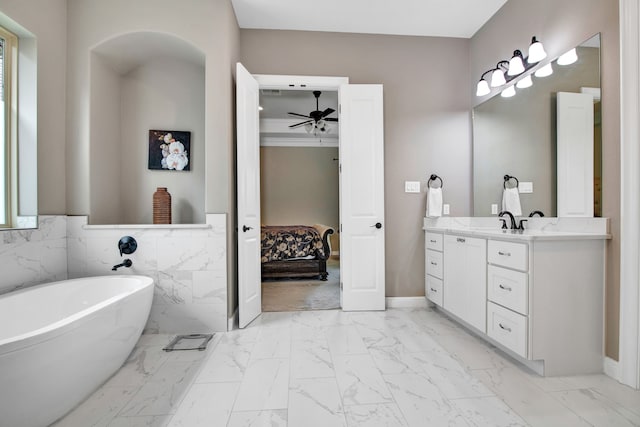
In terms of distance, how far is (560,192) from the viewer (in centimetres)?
208

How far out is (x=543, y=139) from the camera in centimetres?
224

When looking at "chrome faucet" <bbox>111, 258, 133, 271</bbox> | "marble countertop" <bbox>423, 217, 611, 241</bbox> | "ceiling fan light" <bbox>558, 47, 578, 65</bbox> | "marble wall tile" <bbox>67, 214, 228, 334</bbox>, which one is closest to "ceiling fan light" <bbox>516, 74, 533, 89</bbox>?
"ceiling fan light" <bbox>558, 47, 578, 65</bbox>

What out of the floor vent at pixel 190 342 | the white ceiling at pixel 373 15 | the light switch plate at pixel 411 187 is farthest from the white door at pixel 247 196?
the light switch plate at pixel 411 187

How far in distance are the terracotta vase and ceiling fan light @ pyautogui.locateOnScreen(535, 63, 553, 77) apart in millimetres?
3257

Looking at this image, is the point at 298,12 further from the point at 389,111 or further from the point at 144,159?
the point at 144,159

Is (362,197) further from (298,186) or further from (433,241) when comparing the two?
(298,186)

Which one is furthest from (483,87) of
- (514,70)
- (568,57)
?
(568,57)

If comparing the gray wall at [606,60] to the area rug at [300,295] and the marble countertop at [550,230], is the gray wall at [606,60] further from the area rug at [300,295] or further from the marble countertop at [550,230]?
the area rug at [300,295]

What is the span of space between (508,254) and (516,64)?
5.29 ft

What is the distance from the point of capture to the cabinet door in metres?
2.19

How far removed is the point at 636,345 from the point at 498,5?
2881mm

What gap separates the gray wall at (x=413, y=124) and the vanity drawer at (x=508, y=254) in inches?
43.0

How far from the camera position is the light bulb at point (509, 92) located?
8.48 ft

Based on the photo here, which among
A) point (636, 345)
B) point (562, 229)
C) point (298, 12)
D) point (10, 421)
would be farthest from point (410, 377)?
point (298, 12)
